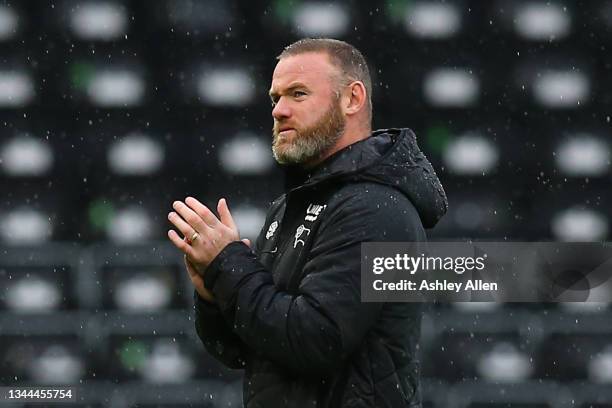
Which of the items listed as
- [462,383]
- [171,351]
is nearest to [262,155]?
[171,351]

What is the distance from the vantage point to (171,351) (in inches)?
106

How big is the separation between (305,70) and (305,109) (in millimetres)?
38

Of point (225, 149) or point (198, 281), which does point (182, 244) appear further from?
point (225, 149)

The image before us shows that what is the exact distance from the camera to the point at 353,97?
3.36ft

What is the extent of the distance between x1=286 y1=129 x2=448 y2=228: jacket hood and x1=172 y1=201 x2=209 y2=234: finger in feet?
0.37

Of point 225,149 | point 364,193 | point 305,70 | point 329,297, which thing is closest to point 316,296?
point 329,297

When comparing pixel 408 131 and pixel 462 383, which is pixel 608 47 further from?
pixel 408 131

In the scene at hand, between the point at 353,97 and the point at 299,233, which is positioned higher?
the point at 353,97

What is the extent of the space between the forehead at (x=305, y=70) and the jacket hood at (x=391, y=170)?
0.07m

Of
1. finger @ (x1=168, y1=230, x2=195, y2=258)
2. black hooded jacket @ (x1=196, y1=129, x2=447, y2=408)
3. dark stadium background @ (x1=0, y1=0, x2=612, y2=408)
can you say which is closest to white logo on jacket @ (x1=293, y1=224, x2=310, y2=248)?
black hooded jacket @ (x1=196, y1=129, x2=447, y2=408)

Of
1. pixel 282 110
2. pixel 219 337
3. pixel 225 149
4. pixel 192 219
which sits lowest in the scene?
pixel 219 337

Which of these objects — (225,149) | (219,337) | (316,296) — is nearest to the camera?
(316,296)

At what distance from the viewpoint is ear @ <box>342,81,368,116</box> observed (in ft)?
3.35

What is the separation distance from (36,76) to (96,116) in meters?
0.19
